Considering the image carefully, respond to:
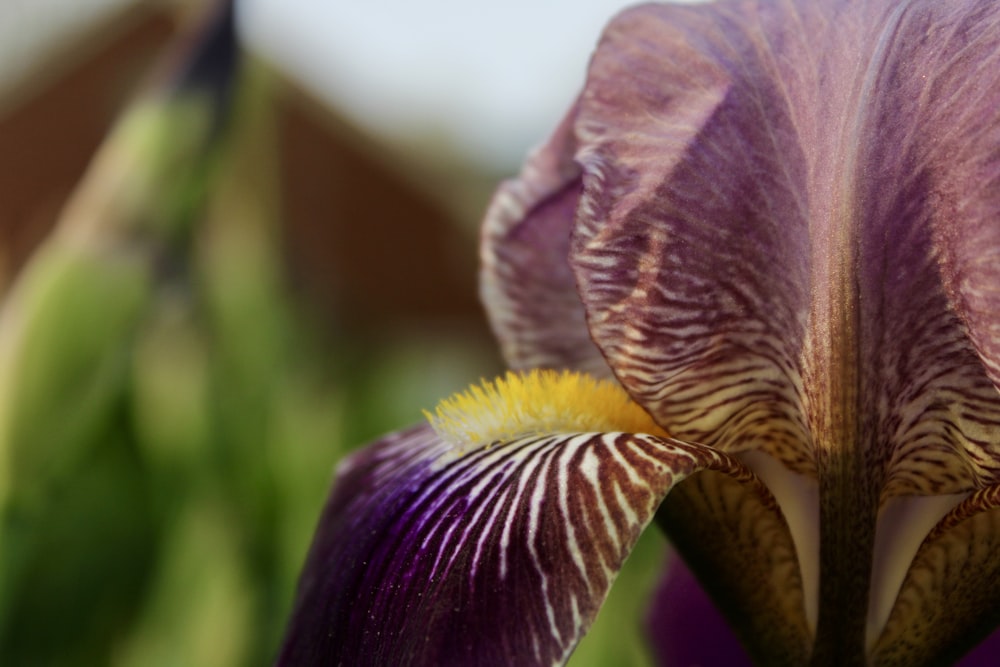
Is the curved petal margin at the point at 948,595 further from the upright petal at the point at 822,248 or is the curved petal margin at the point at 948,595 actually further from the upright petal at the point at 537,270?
the upright petal at the point at 537,270

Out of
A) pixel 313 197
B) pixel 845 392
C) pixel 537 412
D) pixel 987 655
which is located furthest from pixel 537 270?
pixel 313 197

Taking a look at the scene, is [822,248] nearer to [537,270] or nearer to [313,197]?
[537,270]

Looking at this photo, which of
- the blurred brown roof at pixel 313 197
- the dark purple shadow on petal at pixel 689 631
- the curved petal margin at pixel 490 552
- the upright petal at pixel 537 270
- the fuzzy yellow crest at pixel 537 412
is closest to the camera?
the curved petal margin at pixel 490 552

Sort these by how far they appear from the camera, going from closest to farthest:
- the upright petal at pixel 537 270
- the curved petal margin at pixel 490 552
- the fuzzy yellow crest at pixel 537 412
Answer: the curved petal margin at pixel 490 552 → the fuzzy yellow crest at pixel 537 412 → the upright petal at pixel 537 270

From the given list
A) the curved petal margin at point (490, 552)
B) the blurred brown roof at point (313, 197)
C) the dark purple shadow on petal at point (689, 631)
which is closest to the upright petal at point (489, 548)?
the curved petal margin at point (490, 552)

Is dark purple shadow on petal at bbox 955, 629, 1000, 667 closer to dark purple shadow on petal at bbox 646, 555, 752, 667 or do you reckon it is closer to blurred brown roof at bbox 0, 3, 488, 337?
dark purple shadow on petal at bbox 646, 555, 752, 667

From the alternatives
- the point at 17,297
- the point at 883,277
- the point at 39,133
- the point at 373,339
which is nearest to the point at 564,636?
the point at 883,277

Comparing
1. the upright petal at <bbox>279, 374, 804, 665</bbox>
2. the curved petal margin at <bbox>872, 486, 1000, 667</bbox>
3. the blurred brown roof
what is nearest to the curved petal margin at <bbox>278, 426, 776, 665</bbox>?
the upright petal at <bbox>279, 374, 804, 665</bbox>
